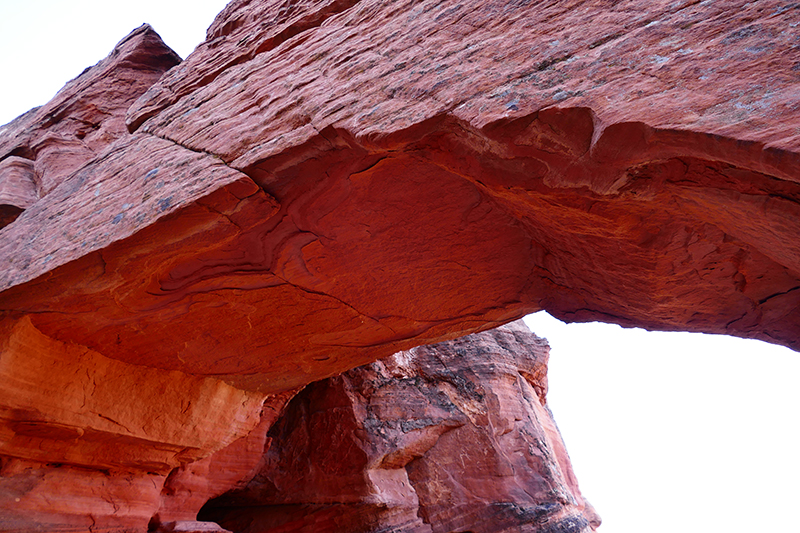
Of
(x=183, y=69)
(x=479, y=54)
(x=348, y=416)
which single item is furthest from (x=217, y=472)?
(x=479, y=54)

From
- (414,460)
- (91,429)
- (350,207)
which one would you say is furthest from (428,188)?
(414,460)

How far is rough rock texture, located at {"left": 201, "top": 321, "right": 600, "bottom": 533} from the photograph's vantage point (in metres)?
6.73

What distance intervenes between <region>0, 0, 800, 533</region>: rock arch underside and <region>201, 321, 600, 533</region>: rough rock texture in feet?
5.49

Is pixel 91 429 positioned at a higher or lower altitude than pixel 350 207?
lower

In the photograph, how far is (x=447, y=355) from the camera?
26.9ft

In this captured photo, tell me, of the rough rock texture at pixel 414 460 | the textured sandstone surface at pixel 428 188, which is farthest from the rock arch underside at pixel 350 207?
the rough rock texture at pixel 414 460

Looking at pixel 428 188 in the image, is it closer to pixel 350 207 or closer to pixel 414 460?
pixel 350 207

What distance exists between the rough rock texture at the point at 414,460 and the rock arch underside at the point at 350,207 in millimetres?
1673

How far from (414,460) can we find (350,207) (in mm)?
5763

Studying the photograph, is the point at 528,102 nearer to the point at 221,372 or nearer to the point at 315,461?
the point at 221,372

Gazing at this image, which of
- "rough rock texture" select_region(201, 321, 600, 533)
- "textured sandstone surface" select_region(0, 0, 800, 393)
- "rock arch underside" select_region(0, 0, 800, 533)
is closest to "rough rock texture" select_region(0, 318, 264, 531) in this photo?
"rock arch underside" select_region(0, 0, 800, 533)

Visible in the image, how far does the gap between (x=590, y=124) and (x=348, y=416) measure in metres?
6.14

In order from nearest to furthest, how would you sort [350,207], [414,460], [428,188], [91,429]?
[428,188], [350,207], [91,429], [414,460]

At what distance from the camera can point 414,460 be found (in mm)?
7500
